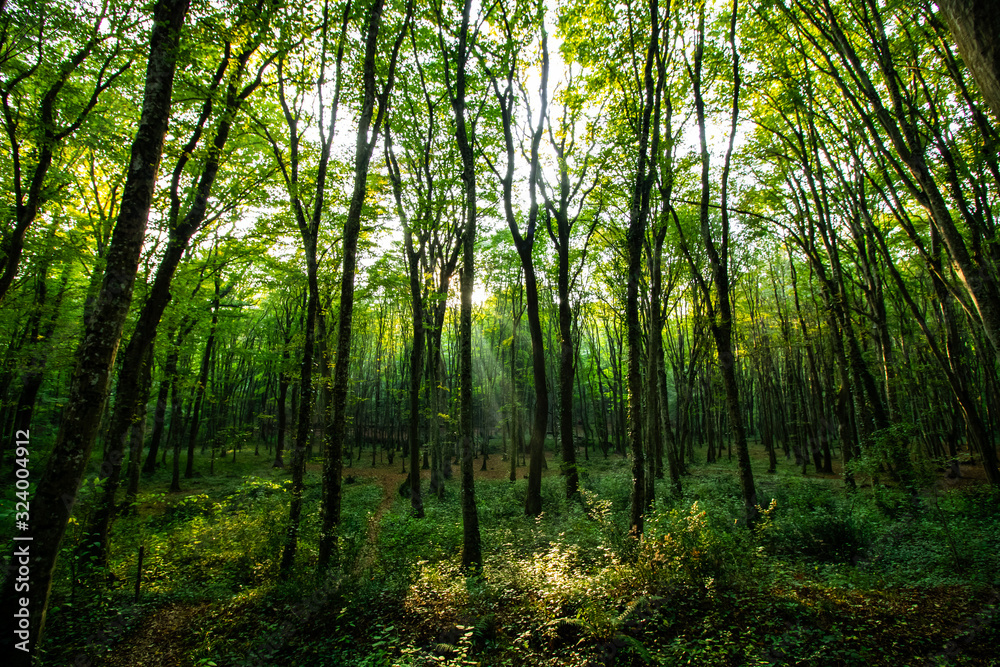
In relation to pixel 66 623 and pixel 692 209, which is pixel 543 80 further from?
pixel 66 623

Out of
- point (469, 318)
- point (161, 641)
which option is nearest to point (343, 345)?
point (469, 318)

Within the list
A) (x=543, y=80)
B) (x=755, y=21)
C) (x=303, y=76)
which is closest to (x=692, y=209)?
(x=755, y=21)

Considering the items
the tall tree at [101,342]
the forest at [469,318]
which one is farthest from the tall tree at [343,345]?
the tall tree at [101,342]

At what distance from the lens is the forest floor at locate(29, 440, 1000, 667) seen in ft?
14.4

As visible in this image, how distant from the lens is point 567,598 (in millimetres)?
5180

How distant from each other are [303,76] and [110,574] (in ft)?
34.6

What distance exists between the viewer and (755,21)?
1028 centimetres

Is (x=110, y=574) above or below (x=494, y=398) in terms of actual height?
below

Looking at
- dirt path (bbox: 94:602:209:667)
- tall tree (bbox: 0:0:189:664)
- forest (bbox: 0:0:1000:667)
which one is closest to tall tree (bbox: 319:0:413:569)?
forest (bbox: 0:0:1000:667)

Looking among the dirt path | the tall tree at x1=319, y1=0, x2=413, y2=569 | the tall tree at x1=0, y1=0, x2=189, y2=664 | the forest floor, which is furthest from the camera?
the tall tree at x1=319, y1=0, x2=413, y2=569

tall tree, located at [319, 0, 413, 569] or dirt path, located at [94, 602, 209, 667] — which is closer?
dirt path, located at [94, 602, 209, 667]

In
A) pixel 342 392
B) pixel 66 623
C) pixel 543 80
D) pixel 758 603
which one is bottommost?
pixel 66 623

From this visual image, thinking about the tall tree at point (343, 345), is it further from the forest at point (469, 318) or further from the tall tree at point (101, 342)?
the tall tree at point (101, 342)

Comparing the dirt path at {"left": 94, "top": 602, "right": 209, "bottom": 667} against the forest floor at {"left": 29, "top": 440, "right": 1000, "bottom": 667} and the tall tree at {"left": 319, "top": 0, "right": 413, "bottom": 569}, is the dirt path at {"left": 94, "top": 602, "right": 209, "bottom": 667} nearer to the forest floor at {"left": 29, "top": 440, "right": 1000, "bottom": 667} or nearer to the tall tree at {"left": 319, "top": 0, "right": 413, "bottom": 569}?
the forest floor at {"left": 29, "top": 440, "right": 1000, "bottom": 667}
